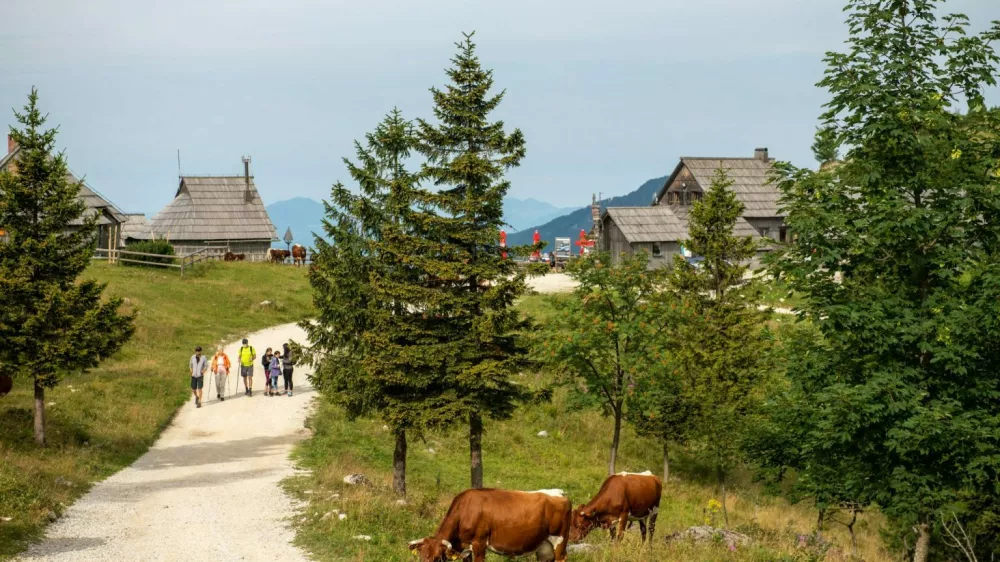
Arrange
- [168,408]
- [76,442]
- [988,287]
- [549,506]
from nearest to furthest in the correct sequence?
[549,506]
[988,287]
[76,442]
[168,408]

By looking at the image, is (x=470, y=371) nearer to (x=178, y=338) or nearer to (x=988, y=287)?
(x=988, y=287)

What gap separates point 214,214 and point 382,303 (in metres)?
52.1

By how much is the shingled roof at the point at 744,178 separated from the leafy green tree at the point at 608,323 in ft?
160

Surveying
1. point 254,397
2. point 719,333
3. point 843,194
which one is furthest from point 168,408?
point 843,194

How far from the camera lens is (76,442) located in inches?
1078

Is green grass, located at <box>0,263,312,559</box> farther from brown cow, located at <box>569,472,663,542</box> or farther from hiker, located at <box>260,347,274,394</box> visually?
brown cow, located at <box>569,472,663,542</box>

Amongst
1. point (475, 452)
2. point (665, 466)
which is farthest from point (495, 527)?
point (665, 466)

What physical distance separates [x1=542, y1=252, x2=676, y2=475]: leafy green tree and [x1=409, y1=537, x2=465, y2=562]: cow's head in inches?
537

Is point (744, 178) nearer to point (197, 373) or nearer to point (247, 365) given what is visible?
point (247, 365)

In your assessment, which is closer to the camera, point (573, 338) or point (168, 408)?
point (573, 338)

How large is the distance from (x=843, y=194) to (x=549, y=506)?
913cm

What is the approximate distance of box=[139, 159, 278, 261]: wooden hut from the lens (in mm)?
70562

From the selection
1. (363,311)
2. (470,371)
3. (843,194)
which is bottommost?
(470,371)

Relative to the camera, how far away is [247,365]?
3638 centimetres
